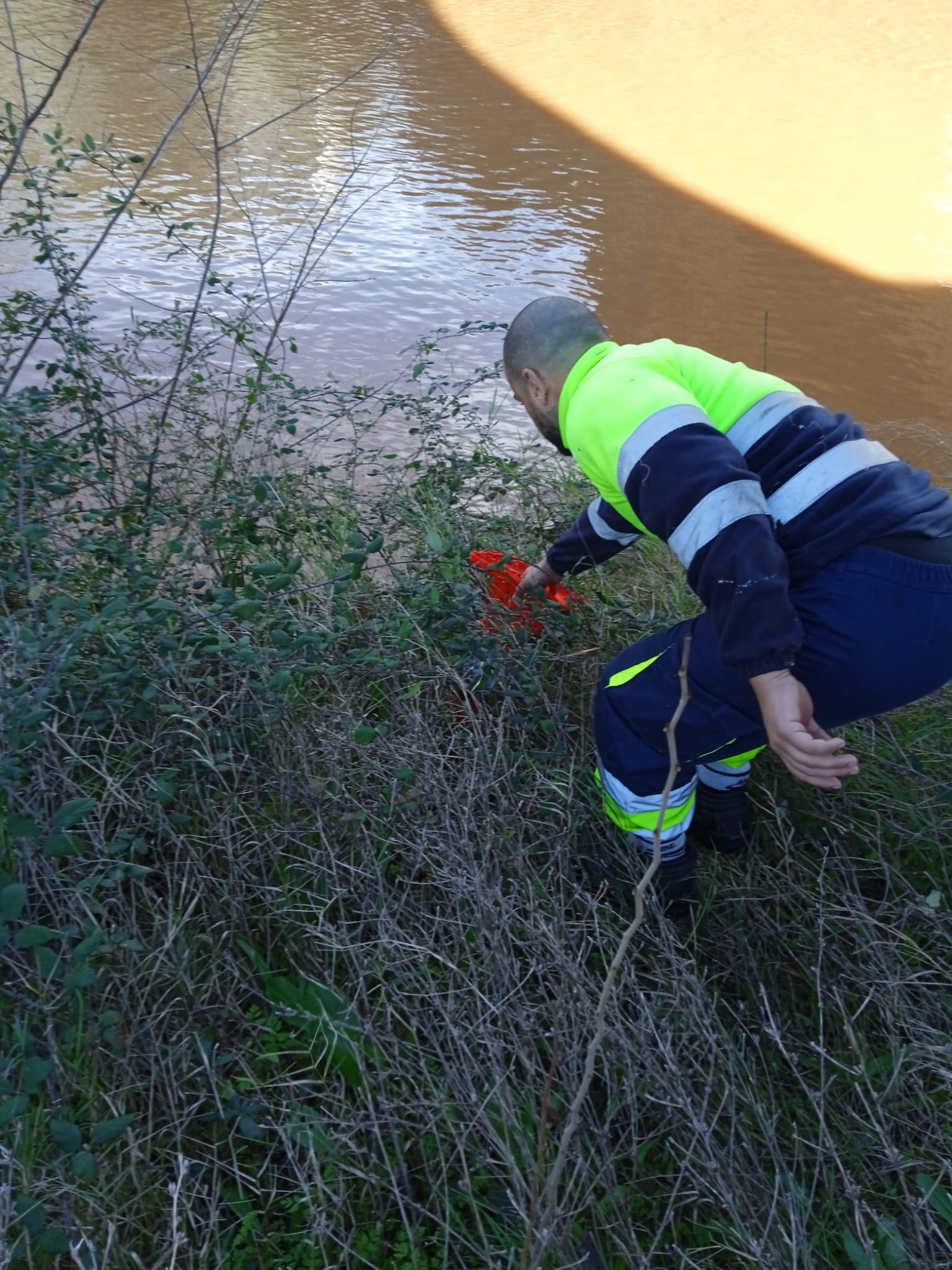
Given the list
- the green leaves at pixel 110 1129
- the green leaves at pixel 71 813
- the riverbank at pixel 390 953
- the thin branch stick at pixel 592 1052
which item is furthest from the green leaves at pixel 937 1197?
the green leaves at pixel 71 813

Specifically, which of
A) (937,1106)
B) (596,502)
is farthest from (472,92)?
(937,1106)

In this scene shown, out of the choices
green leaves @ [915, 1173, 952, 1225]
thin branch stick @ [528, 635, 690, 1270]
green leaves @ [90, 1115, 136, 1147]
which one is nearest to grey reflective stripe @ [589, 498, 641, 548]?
thin branch stick @ [528, 635, 690, 1270]

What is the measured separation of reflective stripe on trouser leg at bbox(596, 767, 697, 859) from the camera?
2355 millimetres

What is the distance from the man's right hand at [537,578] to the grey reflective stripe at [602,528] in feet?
0.56

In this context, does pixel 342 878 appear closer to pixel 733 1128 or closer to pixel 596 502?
pixel 733 1128

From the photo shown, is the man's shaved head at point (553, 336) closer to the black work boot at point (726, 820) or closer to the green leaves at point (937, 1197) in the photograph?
the black work boot at point (726, 820)

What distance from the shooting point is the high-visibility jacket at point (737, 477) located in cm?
196

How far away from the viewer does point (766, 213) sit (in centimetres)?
759

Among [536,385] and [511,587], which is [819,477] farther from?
[511,587]

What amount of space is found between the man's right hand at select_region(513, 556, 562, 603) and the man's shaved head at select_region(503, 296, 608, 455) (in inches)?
15.6

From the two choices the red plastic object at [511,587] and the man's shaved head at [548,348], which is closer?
the man's shaved head at [548,348]

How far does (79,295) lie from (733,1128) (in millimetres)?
2896

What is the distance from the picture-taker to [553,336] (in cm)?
241

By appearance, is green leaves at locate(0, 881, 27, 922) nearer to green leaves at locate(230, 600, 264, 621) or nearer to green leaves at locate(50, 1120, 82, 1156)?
green leaves at locate(50, 1120, 82, 1156)
